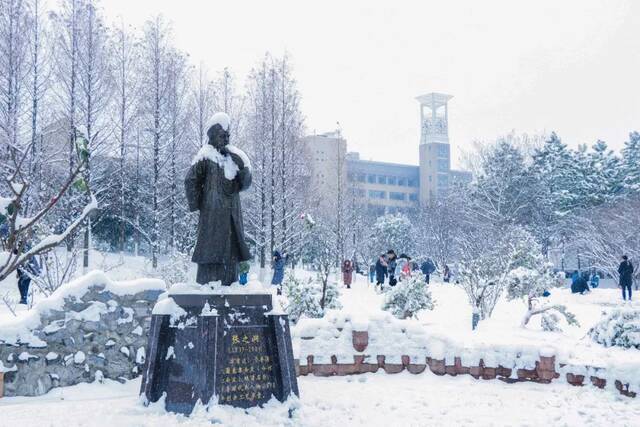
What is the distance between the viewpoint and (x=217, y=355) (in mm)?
5789

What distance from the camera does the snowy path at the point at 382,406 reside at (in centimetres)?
579

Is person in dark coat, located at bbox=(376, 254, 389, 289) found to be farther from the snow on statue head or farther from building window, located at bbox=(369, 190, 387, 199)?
building window, located at bbox=(369, 190, 387, 199)

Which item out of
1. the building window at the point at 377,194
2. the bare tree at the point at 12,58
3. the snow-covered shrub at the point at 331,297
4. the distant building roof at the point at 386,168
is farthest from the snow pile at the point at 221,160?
the building window at the point at 377,194

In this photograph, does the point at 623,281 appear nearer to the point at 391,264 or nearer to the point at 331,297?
the point at 391,264

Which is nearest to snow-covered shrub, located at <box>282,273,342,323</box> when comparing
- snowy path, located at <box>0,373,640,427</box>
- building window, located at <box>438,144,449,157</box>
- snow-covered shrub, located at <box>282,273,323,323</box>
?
snow-covered shrub, located at <box>282,273,323,323</box>

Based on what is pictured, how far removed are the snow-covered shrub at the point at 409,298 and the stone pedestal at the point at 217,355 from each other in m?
6.64

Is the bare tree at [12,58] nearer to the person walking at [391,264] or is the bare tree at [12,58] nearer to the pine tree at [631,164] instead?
the person walking at [391,264]

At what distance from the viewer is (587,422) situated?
6.07m

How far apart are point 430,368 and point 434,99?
85991 millimetres

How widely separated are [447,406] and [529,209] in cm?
3795

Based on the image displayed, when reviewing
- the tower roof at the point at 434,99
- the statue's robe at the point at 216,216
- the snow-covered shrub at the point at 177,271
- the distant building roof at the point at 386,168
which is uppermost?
the tower roof at the point at 434,99

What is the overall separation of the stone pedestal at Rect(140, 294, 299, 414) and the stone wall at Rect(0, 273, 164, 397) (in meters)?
2.37

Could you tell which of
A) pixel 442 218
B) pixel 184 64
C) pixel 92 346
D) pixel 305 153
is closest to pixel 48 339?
pixel 92 346

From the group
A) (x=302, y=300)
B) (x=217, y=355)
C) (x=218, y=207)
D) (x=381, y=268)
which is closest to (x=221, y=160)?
(x=218, y=207)
